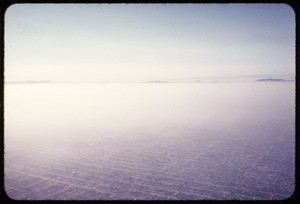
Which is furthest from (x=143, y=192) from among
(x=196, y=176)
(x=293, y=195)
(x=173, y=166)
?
(x=293, y=195)

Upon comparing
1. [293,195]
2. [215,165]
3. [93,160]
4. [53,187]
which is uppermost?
[293,195]

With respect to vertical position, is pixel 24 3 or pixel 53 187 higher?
pixel 24 3

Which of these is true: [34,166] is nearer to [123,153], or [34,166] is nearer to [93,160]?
[93,160]

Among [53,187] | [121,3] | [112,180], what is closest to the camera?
[121,3]

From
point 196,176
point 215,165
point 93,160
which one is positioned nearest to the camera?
point 196,176

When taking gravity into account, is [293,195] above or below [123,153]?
above

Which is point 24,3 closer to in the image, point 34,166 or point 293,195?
point 293,195

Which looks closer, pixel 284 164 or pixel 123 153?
pixel 284 164

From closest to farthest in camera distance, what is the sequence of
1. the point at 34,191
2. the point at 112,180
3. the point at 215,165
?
the point at 34,191
the point at 112,180
the point at 215,165

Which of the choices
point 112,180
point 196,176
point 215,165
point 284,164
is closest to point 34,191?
point 112,180
